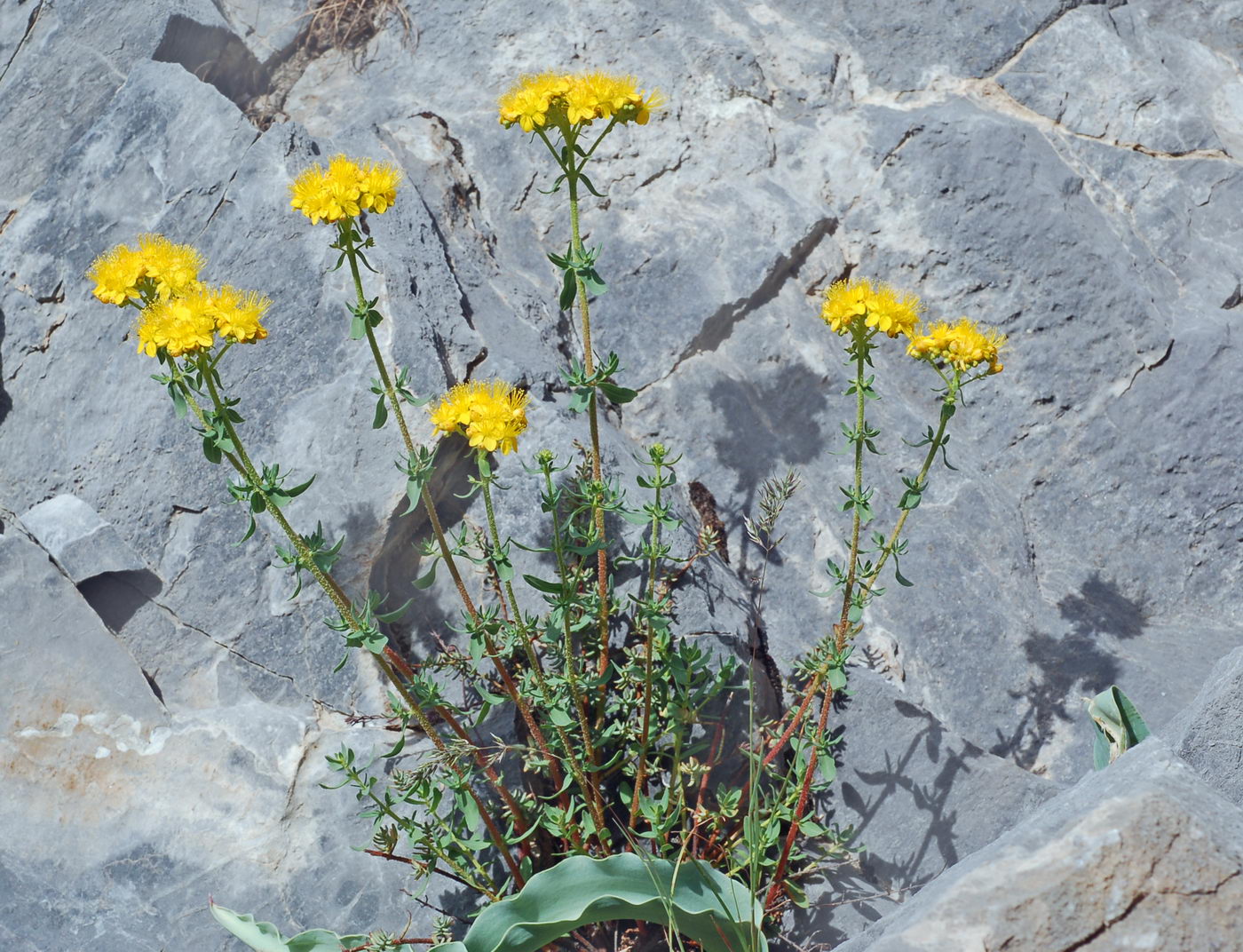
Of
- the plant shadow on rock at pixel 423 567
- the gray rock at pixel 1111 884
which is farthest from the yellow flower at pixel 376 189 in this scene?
the gray rock at pixel 1111 884

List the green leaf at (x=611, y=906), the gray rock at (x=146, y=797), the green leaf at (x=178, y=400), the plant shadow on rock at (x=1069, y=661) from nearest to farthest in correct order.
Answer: the green leaf at (x=178, y=400), the green leaf at (x=611, y=906), the gray rock at (x=146, y=797), the plant shadow on rock at (x=1069, y=661)

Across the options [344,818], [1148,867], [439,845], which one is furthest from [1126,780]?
[344,818]

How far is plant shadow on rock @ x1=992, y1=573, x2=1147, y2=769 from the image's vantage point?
11.1 ft

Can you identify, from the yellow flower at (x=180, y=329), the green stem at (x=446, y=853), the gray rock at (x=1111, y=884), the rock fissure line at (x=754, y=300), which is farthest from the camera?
the rock fissure line at (x=754, y=300)

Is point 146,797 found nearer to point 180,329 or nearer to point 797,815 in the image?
point 180,329

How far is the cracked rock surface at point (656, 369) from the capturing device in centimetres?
321

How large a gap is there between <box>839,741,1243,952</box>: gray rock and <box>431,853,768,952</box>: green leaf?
61cm

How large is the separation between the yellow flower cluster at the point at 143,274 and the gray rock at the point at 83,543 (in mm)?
1383

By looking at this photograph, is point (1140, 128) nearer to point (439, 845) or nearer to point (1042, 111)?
point (1042, 111)

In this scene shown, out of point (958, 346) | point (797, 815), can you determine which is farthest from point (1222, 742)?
point (958, 346)

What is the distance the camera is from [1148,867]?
6.01ft

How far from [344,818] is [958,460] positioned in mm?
2386

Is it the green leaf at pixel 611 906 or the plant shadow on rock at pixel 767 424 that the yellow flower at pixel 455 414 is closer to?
the green leaf at pixel 611 906

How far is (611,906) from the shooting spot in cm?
247
